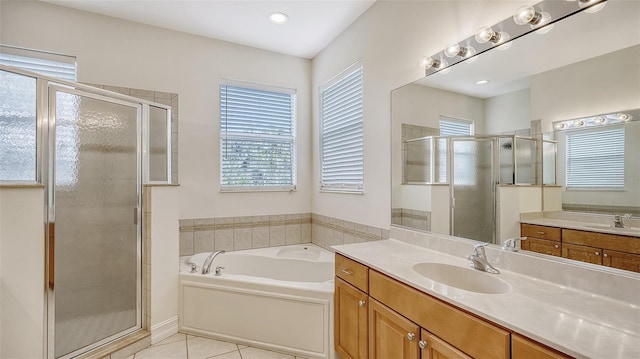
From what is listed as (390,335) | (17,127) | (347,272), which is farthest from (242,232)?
(390,335)

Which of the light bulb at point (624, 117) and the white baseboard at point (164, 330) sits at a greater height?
the light bulb at point (624, 117)

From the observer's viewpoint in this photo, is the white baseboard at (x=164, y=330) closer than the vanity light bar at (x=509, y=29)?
No

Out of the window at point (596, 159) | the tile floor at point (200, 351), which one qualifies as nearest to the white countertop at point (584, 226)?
the window at point (596, 159)

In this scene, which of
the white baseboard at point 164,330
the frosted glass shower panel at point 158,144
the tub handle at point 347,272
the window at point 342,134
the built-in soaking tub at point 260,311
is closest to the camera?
the tub handle at point 347,272

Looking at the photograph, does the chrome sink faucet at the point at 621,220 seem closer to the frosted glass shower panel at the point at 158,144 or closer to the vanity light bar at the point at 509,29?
the vanity light bar at the point at 509,29

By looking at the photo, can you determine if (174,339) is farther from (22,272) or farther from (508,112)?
(508,112)

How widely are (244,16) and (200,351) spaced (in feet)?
9.57

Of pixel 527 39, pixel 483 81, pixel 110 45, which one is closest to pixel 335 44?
pixel 483 81

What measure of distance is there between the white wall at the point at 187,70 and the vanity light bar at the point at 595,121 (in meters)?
2.58

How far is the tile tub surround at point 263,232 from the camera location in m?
2.92

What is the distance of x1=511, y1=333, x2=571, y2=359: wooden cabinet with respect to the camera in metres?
0.79

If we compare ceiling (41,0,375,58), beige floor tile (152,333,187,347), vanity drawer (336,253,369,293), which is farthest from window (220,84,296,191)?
vanity drawer (336,253,369,293)

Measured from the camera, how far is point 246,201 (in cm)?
322

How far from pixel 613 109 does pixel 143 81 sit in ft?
11.4
